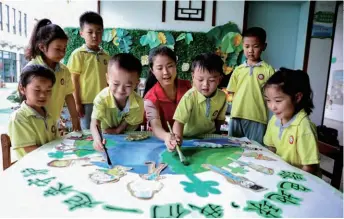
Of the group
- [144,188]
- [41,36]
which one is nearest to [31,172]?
[144,188]

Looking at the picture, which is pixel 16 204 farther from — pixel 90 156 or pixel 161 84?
pixel 161 84

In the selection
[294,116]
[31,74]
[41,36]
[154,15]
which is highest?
[154,15]

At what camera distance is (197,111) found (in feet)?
4.34

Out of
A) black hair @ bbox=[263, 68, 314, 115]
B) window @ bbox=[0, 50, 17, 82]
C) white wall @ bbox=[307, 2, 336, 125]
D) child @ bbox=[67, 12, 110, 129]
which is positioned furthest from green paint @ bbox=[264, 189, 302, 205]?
white wall @ bbox=[307, 2, 336, 125]

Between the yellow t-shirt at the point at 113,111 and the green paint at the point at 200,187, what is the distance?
605 millimetres

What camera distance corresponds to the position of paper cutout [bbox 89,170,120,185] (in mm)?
755

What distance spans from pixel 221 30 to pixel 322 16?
1.44m

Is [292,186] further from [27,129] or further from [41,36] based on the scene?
[41,36]

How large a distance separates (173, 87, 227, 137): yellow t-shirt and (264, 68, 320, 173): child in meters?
0.25

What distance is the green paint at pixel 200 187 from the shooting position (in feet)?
2.35

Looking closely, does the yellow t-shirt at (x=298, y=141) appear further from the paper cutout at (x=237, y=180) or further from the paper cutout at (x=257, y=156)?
the paper cutout at (x=237, y=180)

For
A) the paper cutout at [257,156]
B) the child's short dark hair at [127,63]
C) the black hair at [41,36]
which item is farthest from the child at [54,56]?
the paper cutout at [257,156]

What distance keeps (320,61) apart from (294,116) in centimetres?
342

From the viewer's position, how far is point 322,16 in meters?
3.99
